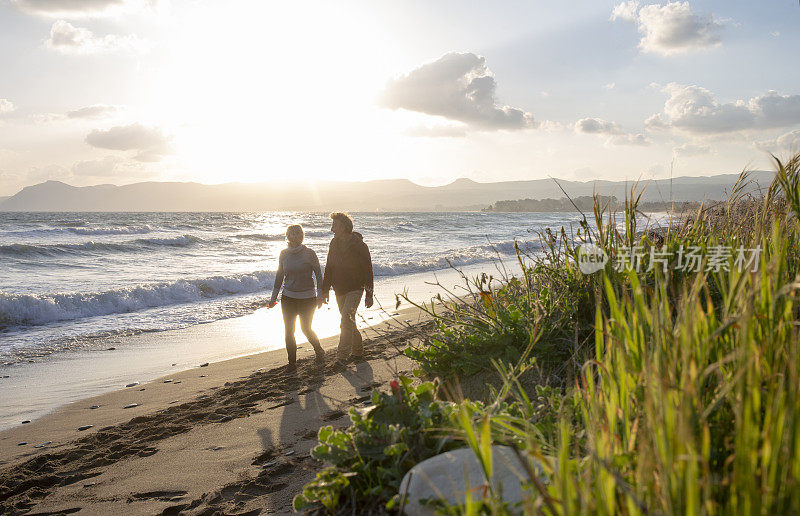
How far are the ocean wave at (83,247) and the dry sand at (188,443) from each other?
839 inches

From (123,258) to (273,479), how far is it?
75.1 ft

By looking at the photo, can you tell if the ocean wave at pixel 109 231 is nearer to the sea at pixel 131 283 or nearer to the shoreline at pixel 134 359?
the sea at pixel 131 283

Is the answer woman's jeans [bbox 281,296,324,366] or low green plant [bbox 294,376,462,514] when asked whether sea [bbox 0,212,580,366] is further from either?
woman's jeans [bbox 281,296,324,366]

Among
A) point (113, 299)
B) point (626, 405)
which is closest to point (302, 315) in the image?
point (626, 405)

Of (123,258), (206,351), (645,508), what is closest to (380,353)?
(206,351)

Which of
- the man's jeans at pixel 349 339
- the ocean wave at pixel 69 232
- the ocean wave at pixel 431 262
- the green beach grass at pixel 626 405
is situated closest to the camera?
the green beach grass at pixel 626 405

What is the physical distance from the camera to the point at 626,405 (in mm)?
1902

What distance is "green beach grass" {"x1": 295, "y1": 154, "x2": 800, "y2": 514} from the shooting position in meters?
1.30

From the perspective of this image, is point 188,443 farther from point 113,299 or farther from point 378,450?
point 113,299

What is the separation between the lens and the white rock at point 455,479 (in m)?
1.90

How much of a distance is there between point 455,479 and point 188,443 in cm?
320

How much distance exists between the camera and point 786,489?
49.1 inches

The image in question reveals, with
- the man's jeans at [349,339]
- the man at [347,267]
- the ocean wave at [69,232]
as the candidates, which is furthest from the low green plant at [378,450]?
the ocean wave at [69,232]

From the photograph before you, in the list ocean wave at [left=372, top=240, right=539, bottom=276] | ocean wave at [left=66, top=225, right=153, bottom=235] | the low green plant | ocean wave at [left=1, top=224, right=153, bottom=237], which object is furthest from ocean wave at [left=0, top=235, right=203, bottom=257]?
the low green plant
